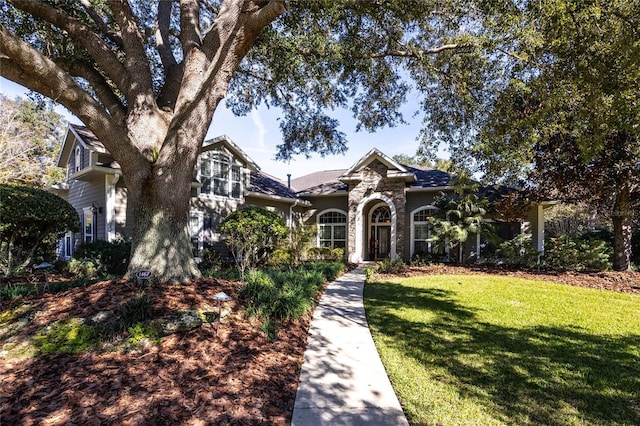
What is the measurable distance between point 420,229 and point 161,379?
551 inches

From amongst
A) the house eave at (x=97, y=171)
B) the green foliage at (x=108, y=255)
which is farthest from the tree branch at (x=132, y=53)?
the house eave at (x=97, y=171)

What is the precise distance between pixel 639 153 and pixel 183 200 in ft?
43.5

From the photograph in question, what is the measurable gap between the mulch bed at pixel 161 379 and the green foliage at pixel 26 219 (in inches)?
171

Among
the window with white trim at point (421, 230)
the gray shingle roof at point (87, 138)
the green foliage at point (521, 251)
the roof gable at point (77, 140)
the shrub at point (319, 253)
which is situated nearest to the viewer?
the roof gable at point (77, 140)

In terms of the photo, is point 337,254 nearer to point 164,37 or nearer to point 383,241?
point 383,241

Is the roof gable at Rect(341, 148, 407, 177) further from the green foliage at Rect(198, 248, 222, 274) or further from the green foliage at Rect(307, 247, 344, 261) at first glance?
the green foliage at Rect(198, 248, 222, 274)

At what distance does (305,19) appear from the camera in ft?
26.4

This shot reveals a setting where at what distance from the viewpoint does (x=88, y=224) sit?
12711 millimetres

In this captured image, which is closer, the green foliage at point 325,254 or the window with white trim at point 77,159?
the window with white trim at point 77,159

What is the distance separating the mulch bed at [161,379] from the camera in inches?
109

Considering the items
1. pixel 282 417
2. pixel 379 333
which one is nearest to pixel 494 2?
pixel 379 333

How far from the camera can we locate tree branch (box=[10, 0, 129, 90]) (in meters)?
5.61

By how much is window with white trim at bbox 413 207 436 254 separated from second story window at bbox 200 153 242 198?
345 inches

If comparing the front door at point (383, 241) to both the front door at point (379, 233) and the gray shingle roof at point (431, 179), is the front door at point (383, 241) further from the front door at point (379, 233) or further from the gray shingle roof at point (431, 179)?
the gray shingle roof at point (431, 179)
